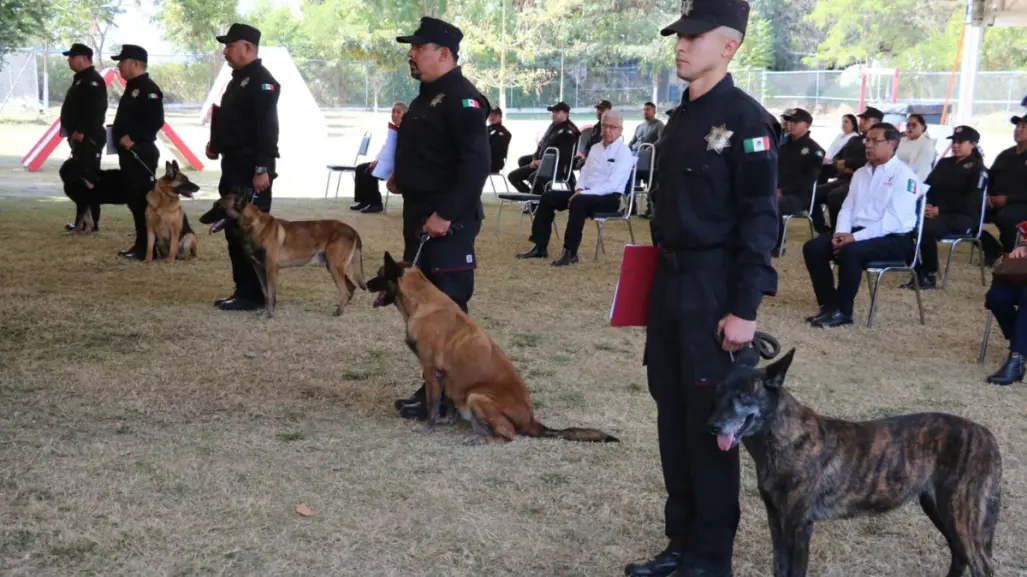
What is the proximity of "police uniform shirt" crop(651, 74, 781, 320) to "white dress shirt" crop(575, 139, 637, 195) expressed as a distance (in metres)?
6.76

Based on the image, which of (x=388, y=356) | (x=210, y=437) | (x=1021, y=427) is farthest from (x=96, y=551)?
(x=1021, y=427)

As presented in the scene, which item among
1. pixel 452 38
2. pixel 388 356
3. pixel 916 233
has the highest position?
pixel 452 38

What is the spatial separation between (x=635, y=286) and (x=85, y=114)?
8.49 m

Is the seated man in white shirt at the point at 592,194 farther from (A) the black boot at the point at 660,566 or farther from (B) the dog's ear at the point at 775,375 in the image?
(B) the dog's ear at the point at 775,375

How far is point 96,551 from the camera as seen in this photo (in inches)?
122

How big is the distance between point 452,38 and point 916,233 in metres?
4.15

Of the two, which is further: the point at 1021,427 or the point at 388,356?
the point at 388,356

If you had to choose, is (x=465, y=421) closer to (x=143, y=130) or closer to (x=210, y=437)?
(x=210, y=437)

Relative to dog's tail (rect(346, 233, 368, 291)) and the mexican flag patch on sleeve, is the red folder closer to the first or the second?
the mexican flag patch on sleeve

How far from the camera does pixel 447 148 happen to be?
4359mm

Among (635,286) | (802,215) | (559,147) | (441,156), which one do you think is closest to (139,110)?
(441,156)

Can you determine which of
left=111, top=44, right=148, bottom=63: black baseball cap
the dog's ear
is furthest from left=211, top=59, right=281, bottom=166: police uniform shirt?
the dog's ear

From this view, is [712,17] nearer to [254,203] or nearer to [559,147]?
[254,203]

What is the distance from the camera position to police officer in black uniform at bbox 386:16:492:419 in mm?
4266
